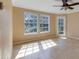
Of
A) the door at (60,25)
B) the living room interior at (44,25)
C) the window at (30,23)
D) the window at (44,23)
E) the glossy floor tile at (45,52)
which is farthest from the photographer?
the door at (60,25)

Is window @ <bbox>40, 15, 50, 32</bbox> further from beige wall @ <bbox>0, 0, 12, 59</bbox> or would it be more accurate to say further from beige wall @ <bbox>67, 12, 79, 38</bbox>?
beige wall @ <bbox>0, 0, 12, 59</bbox>

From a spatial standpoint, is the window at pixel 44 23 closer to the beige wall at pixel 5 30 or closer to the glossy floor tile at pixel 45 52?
the glossy floor tile at pixel 45 52

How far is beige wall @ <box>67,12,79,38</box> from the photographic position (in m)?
8.14

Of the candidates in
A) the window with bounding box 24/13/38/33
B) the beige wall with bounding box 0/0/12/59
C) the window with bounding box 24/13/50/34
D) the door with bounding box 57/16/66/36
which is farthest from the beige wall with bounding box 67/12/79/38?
the beige wall with bounding box 0/0/12/59

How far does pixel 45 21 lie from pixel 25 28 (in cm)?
226

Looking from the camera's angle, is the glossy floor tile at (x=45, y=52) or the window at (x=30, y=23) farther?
the window at (x=30, y=23)

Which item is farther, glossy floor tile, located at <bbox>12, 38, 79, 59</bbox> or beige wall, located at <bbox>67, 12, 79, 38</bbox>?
beige wall, located at <bbox>67, 12, 79, 38</bbox>

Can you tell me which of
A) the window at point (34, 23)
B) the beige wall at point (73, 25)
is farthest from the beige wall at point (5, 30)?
the beige wall at point (73, 25)

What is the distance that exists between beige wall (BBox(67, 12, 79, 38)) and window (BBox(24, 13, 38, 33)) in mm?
3091

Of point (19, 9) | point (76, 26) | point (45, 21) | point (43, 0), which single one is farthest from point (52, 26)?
point (43, 0)

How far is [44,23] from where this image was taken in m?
8.13

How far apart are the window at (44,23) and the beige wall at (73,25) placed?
181cm

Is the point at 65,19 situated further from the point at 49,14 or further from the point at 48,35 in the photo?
the point at 48,35

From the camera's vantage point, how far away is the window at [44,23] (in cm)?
783
